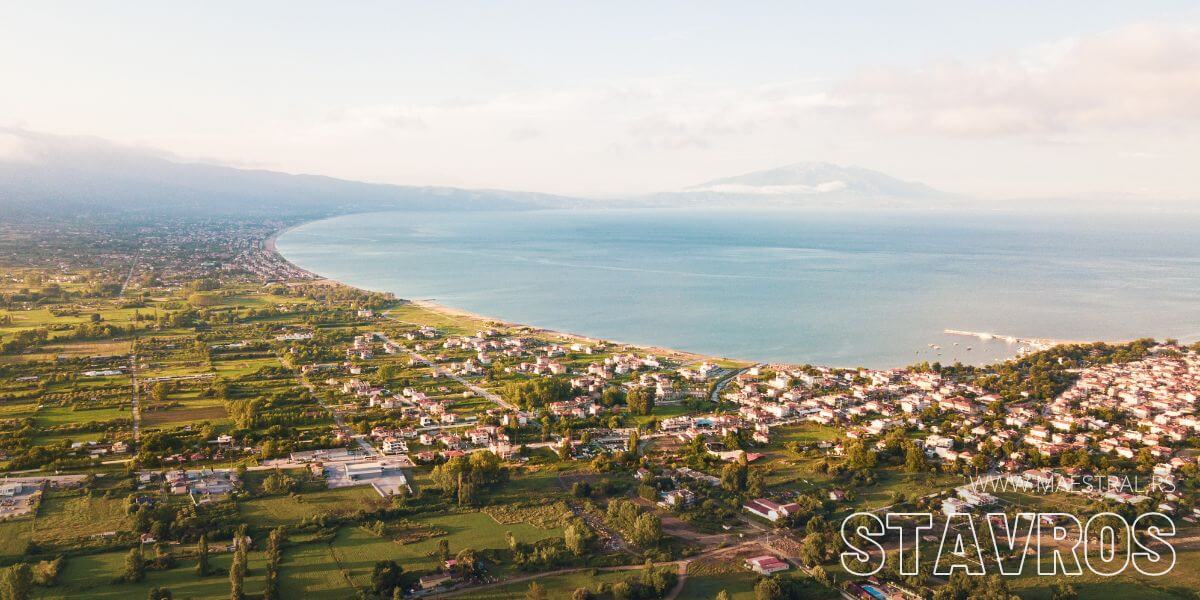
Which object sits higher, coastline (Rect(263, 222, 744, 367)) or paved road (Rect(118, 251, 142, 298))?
paved road (Rect(118, 251, 142, 298))

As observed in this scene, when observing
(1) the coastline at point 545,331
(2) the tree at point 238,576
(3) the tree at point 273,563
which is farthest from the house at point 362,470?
(1) the coastline at point 545,331

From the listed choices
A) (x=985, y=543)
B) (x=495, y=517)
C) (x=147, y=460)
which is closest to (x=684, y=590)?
(x=495, y=517)

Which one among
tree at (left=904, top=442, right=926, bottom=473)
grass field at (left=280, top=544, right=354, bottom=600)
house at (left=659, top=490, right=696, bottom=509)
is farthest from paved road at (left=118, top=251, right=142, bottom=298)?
tree at (left=904, top=442, right=926, bottom=473)

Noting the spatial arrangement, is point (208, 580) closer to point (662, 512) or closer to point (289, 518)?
point (289, 518)

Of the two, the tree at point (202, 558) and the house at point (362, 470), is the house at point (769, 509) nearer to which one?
the house at point (362, 470)

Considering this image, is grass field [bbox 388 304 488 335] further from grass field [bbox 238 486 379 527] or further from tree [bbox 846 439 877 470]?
tree [bbox 846 439 877 470]

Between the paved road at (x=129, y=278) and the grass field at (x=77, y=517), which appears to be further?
the paved road at (x=129, y=278)

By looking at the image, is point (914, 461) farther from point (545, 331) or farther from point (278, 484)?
point (545, 331)
